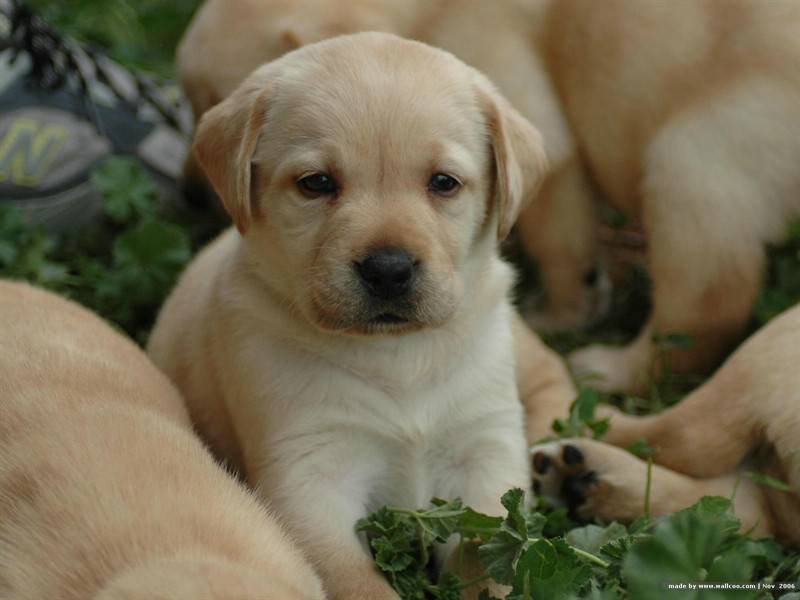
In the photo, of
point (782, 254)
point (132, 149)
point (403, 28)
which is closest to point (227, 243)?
point (403, 28)

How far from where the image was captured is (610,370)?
14.6 feet

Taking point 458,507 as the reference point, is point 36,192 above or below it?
below

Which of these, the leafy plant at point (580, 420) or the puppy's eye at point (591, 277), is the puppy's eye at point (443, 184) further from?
the puppy's eye at point (591, 277)

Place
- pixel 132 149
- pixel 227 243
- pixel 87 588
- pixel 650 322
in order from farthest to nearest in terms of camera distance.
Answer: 1. pixel 132 149
2. pixel 650 322
3. pixel 227 243
4. pixel 87 588

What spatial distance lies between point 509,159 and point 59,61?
9.13 ft

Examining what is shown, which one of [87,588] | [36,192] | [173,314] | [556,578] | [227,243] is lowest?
[36,192]

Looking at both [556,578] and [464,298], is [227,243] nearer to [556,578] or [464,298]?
[464,298]

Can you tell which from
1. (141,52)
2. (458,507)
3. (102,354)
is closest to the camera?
(458,507)

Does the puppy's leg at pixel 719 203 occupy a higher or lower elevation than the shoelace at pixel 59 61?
higher

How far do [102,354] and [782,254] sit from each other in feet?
8.80

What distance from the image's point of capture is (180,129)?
17.0 feet

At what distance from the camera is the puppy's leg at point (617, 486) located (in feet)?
11.0

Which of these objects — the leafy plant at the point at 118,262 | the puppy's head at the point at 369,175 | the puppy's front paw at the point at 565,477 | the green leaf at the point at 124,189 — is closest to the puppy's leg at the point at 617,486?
the puppy's front paw at the point at 565,477

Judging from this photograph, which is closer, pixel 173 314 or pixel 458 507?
pixel 458 507
